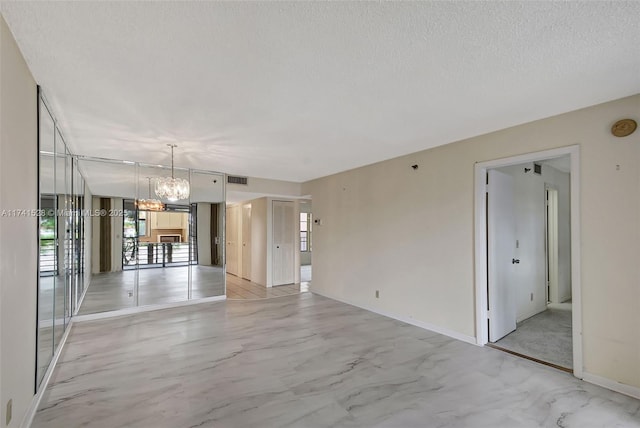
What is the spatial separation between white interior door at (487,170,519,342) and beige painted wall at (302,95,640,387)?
236mm

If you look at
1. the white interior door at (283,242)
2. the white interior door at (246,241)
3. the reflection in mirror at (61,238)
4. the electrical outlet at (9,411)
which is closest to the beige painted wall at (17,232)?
the electrical outlet at (9,411)

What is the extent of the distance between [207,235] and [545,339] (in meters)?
5.70

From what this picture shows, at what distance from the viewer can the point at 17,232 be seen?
6.11ft

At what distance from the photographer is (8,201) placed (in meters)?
1.71

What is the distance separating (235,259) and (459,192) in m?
6.69

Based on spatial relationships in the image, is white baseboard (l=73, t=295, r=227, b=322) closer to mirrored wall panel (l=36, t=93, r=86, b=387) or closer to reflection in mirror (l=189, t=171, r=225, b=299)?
reflection in mirror (l=189, t=171, r=225, b=299)

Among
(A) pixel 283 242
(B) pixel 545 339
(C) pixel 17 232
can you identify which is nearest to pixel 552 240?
(B) pixel 545 339

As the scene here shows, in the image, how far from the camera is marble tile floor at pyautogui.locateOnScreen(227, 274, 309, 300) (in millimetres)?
6105

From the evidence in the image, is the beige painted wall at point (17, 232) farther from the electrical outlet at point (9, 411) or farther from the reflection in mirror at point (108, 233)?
the reflection in mirror at point (108, 233)

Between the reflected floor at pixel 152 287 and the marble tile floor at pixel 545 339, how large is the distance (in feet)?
16.3

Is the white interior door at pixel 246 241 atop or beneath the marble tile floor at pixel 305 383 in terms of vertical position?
atop

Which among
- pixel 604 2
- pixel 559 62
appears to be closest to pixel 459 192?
pixel 559 62

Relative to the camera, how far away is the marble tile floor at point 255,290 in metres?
6.11

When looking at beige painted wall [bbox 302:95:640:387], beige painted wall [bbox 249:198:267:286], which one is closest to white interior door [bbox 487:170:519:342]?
beige painted wall [bbox 302:95:640:387]
